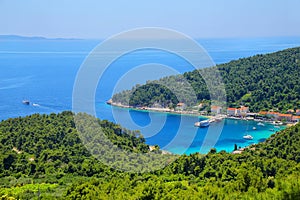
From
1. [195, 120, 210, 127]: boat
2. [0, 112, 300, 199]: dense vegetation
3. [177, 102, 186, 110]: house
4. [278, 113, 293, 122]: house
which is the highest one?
[177, 102, 186, 110]: house

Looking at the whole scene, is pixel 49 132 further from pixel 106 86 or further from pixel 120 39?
pixel 106 86

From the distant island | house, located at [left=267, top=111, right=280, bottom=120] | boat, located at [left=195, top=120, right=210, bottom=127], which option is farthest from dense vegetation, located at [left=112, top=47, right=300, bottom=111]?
boat, located at [left=195, top=120, right=210, bottom=127]

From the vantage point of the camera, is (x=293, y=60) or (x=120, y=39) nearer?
(x=120, y=39)

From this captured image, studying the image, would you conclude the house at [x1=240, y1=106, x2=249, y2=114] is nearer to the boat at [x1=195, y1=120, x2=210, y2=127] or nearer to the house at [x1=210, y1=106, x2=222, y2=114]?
the house at [x1=210, y1=106, x2=222, y2=114]

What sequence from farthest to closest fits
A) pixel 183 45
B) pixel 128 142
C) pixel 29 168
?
pixel 128 142 → pixel 29 168 → pixel 183 45

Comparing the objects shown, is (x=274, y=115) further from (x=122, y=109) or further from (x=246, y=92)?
(x=122, y=109)

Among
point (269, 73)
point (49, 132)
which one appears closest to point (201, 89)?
point (269, 73)

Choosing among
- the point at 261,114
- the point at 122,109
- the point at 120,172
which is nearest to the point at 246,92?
the point at 261,114
